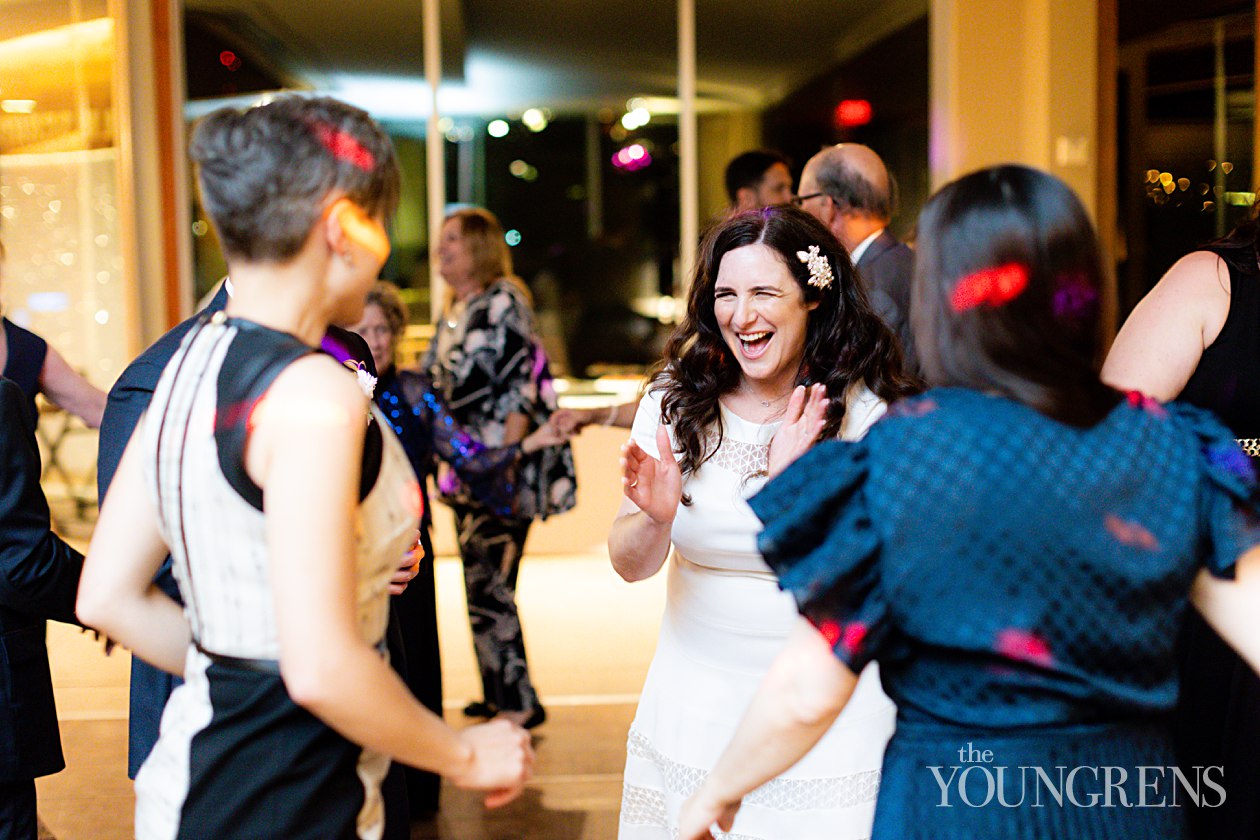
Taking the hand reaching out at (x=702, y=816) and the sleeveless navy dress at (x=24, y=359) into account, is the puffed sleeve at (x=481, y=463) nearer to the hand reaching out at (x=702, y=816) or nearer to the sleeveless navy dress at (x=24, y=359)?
the sleeveless navy dress at (x=24, y=359)

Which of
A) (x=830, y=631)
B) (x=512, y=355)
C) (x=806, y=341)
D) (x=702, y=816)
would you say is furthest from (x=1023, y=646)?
(x=512, y=355)

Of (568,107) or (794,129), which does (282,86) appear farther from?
(794,129)

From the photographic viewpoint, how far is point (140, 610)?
1.35m

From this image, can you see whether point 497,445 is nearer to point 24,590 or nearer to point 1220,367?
point 24,590

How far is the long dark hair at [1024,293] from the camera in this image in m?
1.20

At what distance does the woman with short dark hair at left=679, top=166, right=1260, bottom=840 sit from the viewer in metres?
1.19

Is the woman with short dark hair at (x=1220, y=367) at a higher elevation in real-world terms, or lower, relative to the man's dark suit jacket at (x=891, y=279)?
lower

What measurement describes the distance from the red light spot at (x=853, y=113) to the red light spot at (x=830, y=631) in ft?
19.6

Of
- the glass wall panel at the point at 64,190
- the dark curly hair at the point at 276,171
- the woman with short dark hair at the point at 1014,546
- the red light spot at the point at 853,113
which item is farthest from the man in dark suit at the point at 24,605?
the red light spot at the point at 853,113

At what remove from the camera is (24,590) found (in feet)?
7.25

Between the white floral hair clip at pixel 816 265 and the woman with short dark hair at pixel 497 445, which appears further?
the woman with short dark hair at pixel 497 445

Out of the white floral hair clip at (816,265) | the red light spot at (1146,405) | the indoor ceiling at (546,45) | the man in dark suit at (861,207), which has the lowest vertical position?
the red light spot at (1146,405)

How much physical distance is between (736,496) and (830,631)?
0.88 m

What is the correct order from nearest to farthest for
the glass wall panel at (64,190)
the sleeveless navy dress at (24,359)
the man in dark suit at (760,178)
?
the sleeveless navy dress at (24,359) → the man in dark suit at (760,178) → the glass wall panel at (64,190)
